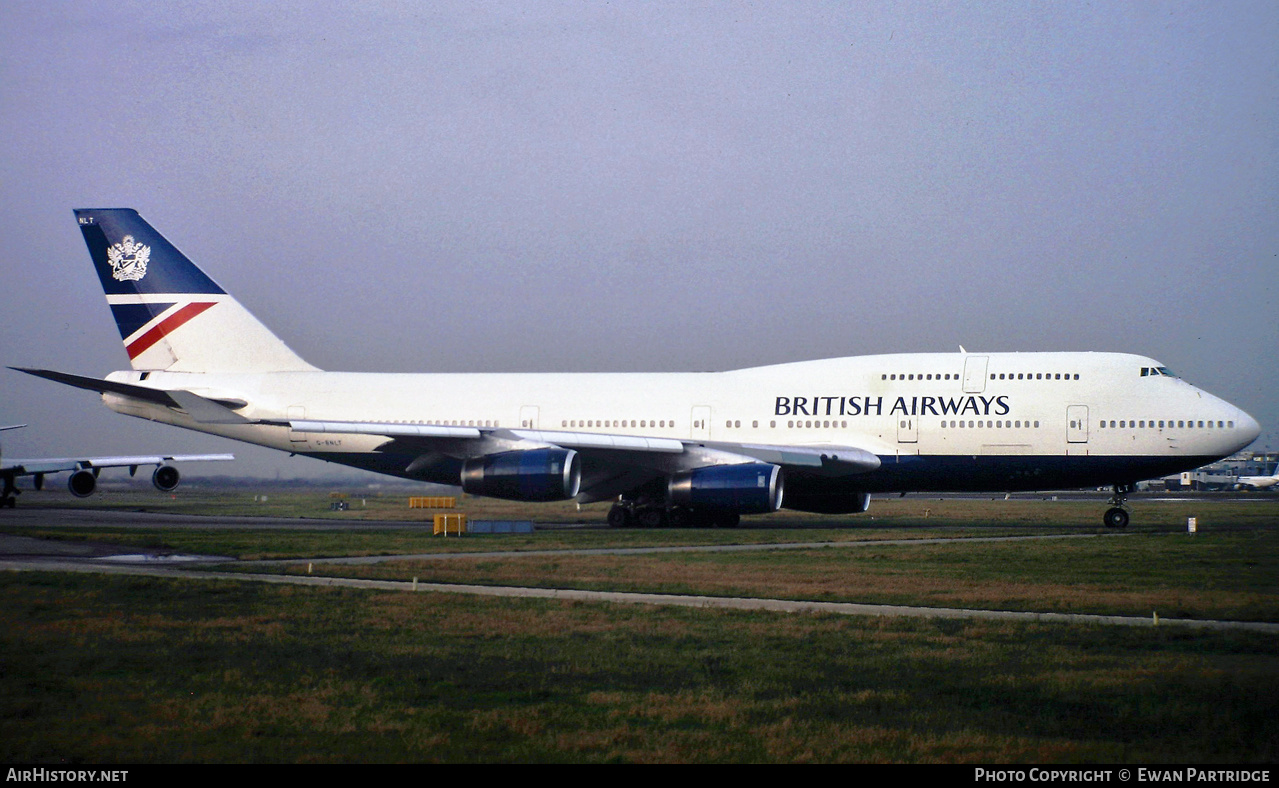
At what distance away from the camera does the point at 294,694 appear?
945cm

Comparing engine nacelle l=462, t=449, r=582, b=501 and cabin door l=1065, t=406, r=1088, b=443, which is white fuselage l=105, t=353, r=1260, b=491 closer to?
cabin door l=1065, t=406, r=1088, b=443

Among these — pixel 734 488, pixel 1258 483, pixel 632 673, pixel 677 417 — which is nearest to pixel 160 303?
pixel 677 417

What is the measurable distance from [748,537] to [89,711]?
20317 mm

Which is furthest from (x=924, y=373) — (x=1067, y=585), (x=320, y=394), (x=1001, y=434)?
(x=320, y=394)

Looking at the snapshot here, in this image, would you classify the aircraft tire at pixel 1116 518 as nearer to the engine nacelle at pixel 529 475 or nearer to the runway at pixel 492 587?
the runway at pixel 492 587

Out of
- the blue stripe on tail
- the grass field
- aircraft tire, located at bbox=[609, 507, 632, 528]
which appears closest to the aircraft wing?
aircraft tire, located at bbox=[609, 507, 632, 528]

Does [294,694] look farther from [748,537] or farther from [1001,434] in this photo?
[1001,434]

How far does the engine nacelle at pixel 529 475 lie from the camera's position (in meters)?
29.3

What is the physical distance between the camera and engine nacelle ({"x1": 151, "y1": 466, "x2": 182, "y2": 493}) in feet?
144

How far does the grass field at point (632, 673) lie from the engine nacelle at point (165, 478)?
27.7 metres

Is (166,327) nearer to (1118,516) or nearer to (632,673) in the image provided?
(1118,516)

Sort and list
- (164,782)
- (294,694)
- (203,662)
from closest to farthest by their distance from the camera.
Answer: (164,782)
(294,694)
(203,662)

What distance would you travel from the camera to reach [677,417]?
110 feet

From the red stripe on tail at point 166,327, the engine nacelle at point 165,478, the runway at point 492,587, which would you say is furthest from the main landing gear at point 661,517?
the engine nacelle at point 165,478
